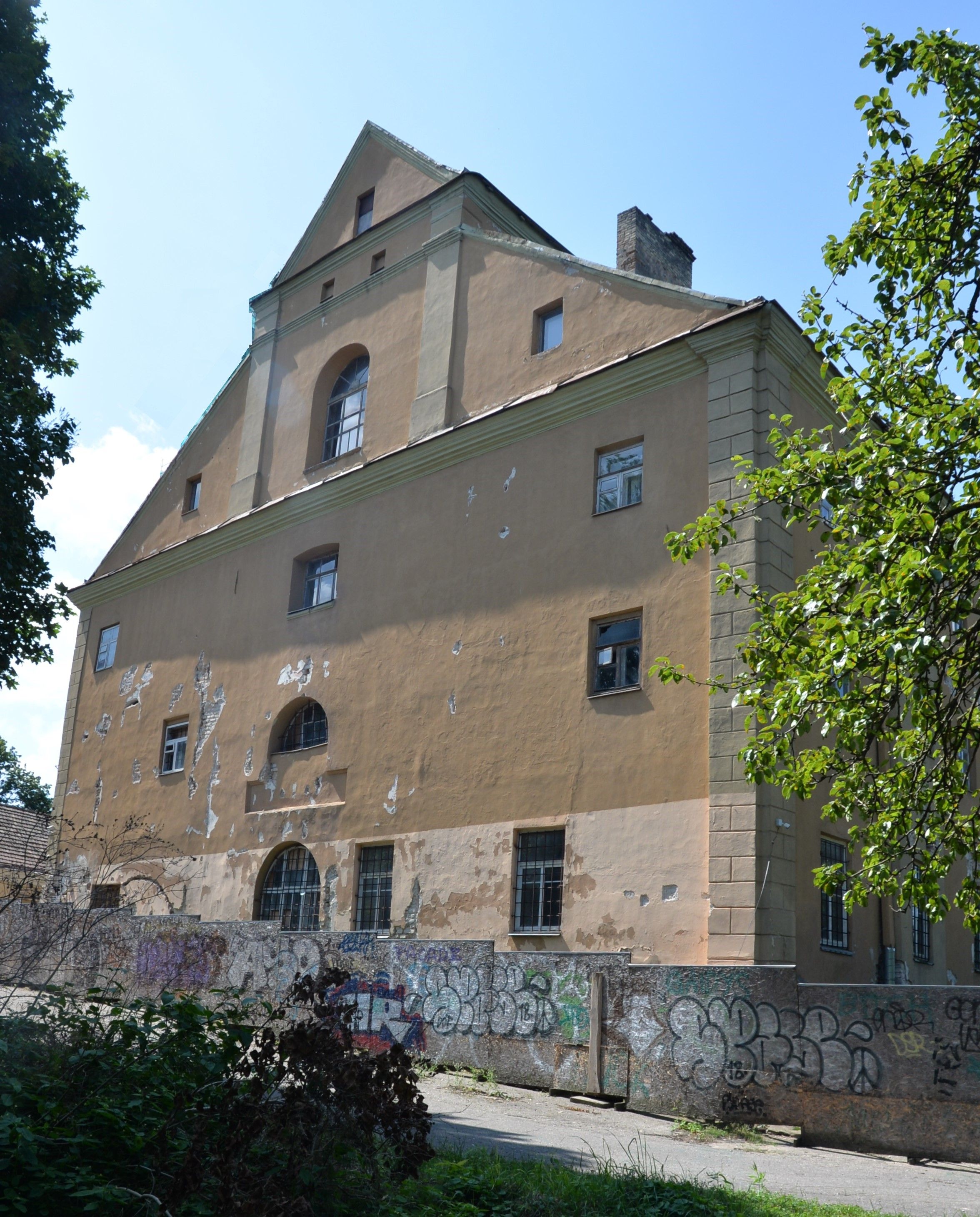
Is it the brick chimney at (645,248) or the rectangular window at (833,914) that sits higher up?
the brick chimney at (645,248)

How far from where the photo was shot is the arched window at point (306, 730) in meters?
19.2

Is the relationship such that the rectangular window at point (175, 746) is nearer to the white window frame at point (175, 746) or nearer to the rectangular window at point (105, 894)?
the white window frame at point (175, 746)

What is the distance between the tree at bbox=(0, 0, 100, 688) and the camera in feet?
53.0

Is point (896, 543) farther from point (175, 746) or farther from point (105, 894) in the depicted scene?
point (105, 894)

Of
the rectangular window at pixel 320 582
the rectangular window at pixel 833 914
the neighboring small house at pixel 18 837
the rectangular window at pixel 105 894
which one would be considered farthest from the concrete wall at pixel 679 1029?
the neighboring small house at pixel 18 837

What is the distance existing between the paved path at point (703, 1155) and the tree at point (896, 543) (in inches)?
83.1

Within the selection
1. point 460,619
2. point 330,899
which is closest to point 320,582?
point 460,619

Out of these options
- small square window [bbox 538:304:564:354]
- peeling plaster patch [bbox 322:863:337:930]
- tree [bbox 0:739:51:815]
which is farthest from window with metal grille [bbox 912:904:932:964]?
tree [bbox 0:739:51:815]

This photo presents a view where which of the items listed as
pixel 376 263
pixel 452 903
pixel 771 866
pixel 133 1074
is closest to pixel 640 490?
pixel 771 866

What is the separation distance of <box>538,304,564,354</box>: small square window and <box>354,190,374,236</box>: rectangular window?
5963mm

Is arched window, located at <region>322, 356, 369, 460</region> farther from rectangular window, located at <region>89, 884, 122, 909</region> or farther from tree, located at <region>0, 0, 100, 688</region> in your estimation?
rectangular window, located at <region>89, 884, 122, 909</region>

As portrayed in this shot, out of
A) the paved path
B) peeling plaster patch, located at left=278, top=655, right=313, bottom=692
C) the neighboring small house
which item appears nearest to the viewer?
the paved path

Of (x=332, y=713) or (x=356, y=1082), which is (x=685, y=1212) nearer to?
(x=356, y=1082)

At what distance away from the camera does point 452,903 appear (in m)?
15.9
